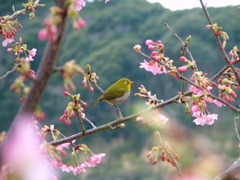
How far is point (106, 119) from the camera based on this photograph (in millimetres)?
25938

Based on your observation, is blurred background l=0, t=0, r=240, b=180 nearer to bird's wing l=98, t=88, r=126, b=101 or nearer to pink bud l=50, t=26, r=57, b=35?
bird's wing l=98, t=88, r=126, b=101

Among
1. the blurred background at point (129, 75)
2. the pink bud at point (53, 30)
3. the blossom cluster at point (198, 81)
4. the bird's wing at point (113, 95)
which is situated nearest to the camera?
the pink bud at point (53, 30)

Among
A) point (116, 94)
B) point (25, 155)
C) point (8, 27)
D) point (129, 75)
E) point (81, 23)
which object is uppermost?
point (8, 27)

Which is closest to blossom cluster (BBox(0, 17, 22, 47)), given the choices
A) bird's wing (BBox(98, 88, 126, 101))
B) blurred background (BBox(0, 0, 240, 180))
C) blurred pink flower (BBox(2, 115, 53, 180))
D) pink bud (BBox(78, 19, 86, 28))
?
bird's wing (BBox(98, 88, 126, 101))

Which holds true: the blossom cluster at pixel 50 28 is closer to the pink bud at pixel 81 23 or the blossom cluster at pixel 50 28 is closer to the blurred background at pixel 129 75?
the pink bud at pixel 81 23

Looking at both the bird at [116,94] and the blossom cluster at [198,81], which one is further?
the bird at [116,94]

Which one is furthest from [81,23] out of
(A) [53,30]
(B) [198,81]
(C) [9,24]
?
(C) [9,24]

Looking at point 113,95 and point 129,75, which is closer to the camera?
point 113,95

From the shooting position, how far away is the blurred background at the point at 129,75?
23281 mm

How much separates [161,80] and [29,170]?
26259 mm

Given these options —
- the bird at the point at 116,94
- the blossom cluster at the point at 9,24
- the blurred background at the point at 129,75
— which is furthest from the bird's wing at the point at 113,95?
the blurred background at the point at 129,75

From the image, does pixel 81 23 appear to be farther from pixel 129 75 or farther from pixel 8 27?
pixel 129 75

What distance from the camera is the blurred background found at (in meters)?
23.3

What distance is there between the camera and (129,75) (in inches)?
1069
